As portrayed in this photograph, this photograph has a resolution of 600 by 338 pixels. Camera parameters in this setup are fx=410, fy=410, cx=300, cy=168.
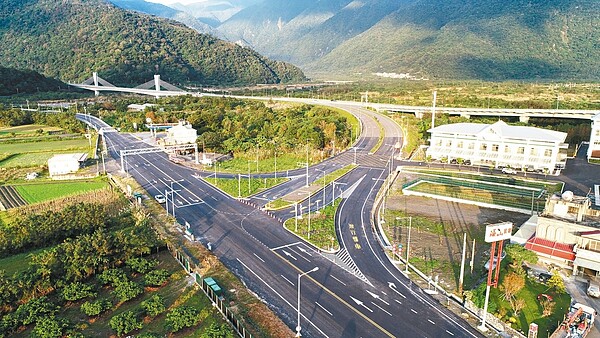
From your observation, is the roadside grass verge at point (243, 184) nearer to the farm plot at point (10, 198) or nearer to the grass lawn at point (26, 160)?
the farm plot at point (10, 198)

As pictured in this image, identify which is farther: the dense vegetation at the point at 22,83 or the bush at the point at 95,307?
the dense vegetation at the point at 22,83

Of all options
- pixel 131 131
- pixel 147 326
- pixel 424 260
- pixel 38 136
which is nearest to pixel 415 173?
pixel 424 260

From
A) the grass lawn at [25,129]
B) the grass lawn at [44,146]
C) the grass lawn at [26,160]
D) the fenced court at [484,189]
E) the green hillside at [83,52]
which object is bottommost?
the fenced court at [484,189]

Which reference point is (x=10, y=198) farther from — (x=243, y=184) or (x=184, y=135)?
(x=184, y=135)

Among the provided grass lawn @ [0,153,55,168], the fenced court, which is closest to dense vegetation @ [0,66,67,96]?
grass lawn @ [0,153,55,168]

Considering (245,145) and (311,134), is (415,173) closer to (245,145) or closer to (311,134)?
(311,134)

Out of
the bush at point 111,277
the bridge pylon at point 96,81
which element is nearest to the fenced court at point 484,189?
the bush at point 111,277
